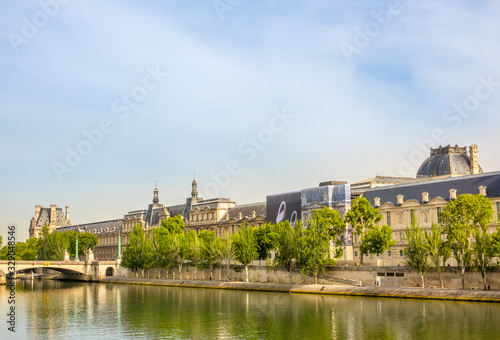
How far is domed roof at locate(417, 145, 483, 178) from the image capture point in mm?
125812

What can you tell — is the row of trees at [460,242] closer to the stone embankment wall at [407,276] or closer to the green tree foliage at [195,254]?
the stone embankment wall at [407,276]

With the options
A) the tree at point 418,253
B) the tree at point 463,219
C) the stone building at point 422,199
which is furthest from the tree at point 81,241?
the tree at point 463,219

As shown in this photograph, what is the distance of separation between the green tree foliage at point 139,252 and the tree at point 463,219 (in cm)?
5951

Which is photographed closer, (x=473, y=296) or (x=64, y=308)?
(x=473, y=296)

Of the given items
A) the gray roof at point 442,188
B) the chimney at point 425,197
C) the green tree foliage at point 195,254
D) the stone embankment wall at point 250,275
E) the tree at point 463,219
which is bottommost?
the stone embankment wall at point 250,275

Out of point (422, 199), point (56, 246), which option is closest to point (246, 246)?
point (422, 199)

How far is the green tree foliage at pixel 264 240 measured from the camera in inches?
4097

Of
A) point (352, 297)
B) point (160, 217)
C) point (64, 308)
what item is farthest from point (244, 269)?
point (160, 217)

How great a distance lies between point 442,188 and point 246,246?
3231 cm

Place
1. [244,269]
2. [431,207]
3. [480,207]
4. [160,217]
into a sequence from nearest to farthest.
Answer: [480,207], [431,207], [244,269], [160,217]

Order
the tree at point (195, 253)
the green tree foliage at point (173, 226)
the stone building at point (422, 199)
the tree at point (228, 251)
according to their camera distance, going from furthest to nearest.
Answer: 1. the green tree foliage at point (173, 226)
2. the tree at point (195, 253)
3. the tree at point (228, 251)
4. the stone building at point (422, 199)

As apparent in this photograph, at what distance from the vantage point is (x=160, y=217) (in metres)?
172

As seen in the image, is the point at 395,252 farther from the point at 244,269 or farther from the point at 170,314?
the point at 170,314

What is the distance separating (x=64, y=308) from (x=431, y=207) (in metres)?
56.3
